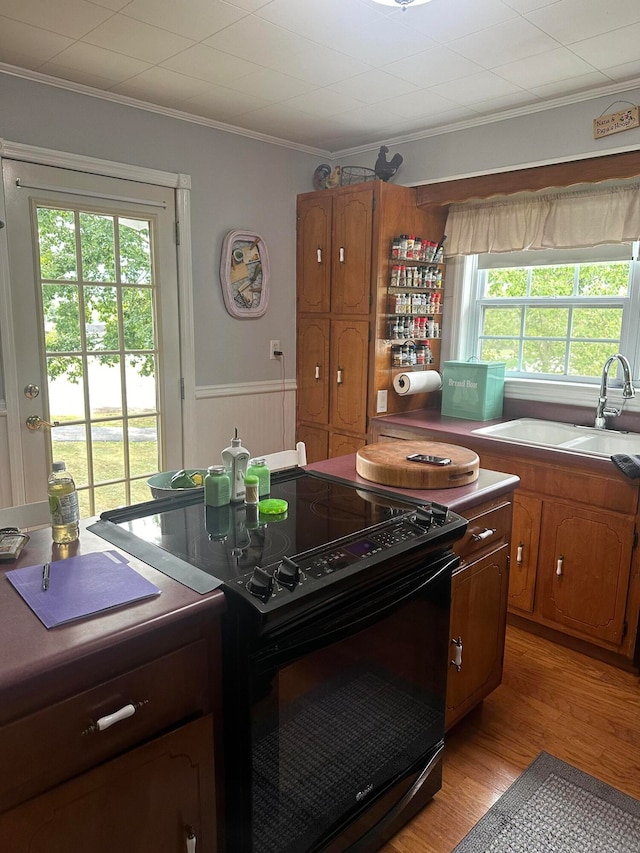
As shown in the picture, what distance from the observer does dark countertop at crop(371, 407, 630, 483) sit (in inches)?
96.1

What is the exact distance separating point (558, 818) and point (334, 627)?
1.05 metres

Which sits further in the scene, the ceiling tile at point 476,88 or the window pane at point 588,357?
the window pane at point 588,357

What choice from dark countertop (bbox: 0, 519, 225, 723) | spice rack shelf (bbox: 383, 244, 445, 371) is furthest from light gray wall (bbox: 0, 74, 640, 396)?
dark countertop (bbox: 0, 519, 225, 723)

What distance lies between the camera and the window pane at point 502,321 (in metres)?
3.43

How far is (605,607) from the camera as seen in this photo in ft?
8.13

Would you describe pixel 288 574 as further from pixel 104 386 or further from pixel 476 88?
pixel 476 88

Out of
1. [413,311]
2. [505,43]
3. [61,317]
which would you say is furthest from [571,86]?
[61,317]

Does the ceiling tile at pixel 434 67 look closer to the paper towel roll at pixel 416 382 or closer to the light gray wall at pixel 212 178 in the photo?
the light gray wall at pixel 212 178

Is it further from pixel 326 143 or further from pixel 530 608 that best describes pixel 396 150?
pixel 530 608

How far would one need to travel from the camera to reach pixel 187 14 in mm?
2014

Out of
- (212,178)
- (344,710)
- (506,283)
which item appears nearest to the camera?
(344,710)

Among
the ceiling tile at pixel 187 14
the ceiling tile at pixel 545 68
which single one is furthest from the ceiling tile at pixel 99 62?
the ceiling tile at pixel 545 68

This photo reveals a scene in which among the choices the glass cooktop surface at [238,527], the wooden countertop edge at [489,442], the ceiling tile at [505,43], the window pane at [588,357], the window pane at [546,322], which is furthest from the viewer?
the window pane at [546,322]

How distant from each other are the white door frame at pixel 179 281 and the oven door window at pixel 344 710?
77.8 inches
